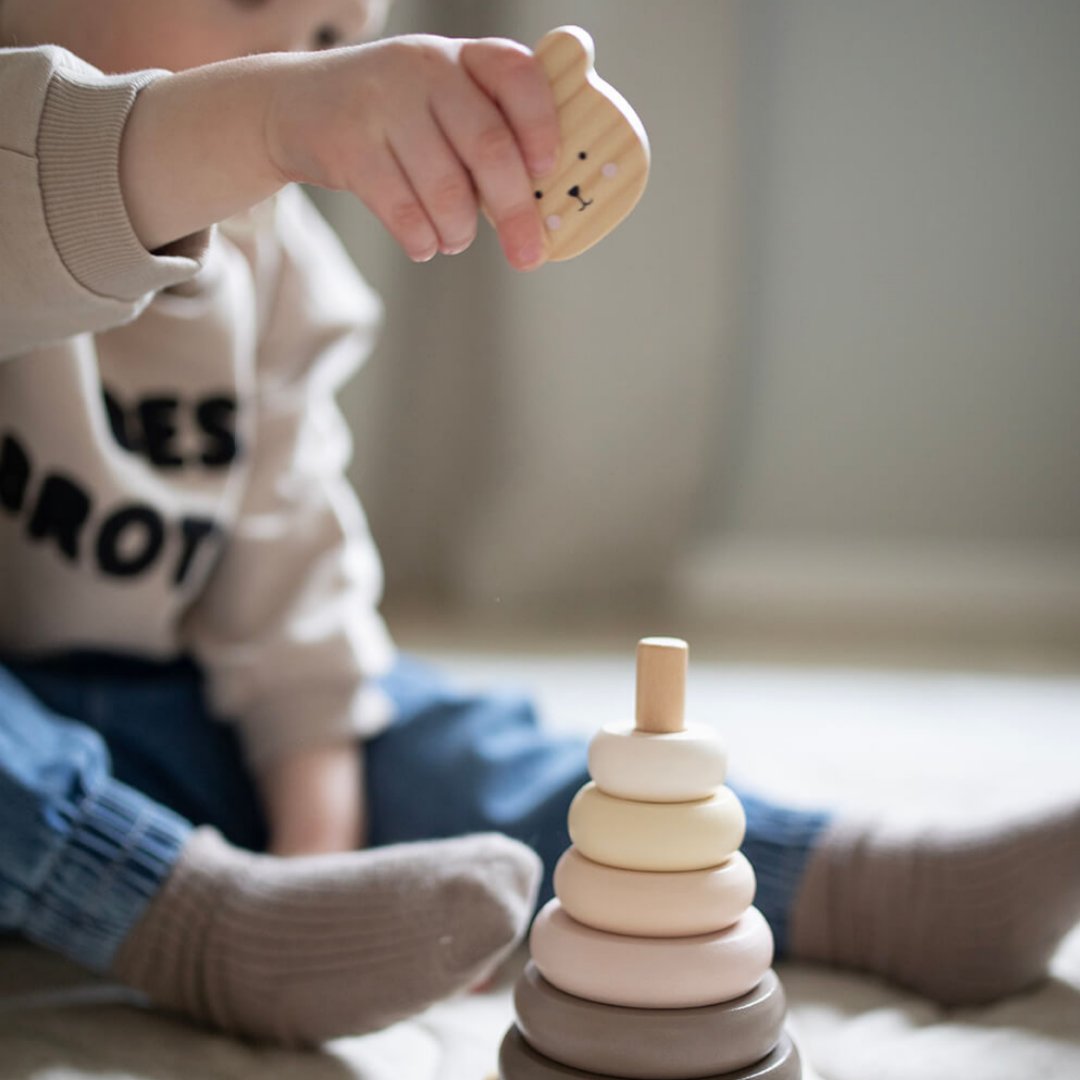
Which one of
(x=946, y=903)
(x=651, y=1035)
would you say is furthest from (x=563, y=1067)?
(x=946, y=903)

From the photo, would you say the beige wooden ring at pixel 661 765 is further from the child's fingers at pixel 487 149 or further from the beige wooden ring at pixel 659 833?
the child's fingers at pixel 487 149

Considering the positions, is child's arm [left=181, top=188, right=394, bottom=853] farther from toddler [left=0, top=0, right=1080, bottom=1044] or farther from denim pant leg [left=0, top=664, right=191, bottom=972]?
denim pant leg [left=0, top=664, right=191, bottom=972]

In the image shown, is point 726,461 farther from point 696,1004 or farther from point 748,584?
point 696,1004

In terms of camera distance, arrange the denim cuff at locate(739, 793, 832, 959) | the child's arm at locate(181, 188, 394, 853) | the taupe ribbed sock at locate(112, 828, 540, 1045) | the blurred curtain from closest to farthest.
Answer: the taupe ribbed sock at locate(112, 828, 540, 1045) → the denim cuff at locate(739, 793, 832, 959) → the child's arm at locate(181, 188, 394, 853) → the blurred curtain

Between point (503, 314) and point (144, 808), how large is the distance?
3.74 ft

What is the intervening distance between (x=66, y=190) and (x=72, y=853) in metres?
0.29

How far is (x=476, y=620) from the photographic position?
1.71m

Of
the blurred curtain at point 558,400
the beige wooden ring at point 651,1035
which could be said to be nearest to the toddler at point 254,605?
the beige wooden ring at point 651,1035

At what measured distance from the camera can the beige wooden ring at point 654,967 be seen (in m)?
0.47

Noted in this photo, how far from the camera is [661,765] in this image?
1.58 feet

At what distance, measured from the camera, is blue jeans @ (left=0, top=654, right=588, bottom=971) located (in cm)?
63

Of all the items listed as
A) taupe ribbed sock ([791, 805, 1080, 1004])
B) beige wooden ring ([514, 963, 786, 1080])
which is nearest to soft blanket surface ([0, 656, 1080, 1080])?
taupe ribbed sock ([791, 805, 1080, 1004])

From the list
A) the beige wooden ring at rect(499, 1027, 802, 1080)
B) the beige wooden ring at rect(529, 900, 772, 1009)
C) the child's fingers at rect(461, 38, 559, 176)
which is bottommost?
the beige wooden ring at rect(499, 1027, 802, 1080)

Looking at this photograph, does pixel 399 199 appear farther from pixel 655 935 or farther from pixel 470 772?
pixel 470 772
